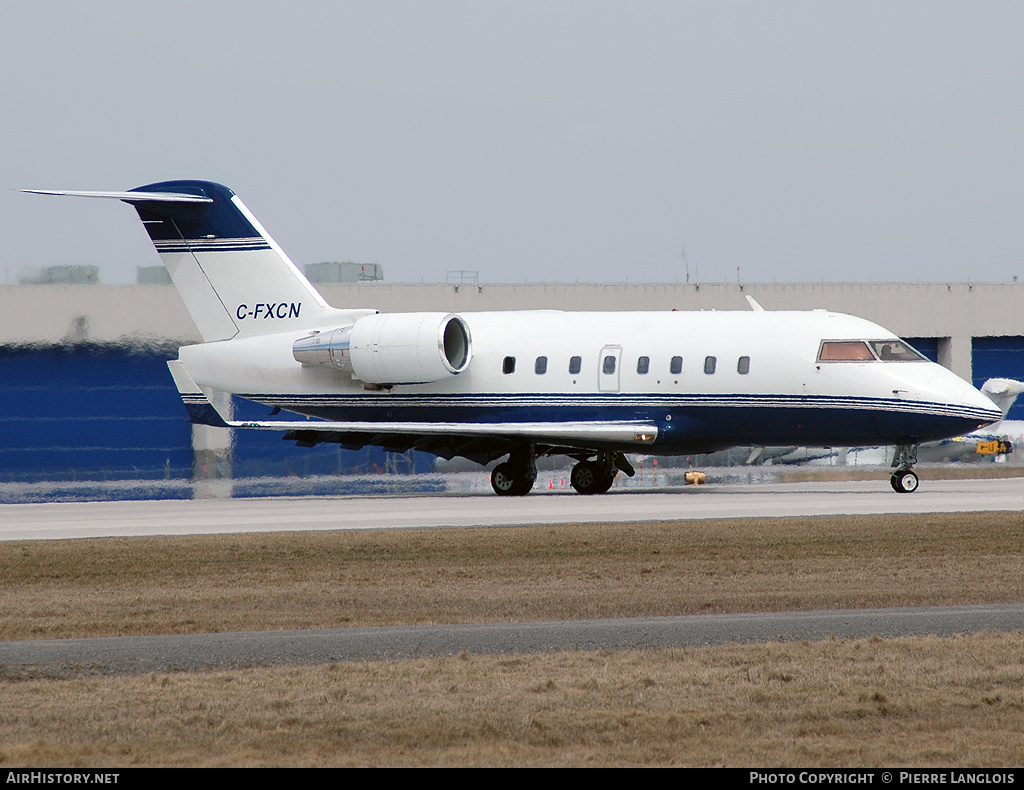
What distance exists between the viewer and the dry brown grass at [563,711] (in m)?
7.27

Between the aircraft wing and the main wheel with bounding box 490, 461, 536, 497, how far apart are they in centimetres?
43

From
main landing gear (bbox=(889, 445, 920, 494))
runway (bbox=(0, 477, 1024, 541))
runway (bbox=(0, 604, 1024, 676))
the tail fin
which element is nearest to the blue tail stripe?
the tail fin

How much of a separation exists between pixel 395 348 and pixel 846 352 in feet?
32.8

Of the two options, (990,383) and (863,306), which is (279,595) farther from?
(863,306)

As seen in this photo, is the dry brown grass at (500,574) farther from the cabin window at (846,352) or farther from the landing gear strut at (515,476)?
the landing gear strut at (515,476)

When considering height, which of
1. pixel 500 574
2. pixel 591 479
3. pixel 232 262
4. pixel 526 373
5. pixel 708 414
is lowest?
pixel 591 479

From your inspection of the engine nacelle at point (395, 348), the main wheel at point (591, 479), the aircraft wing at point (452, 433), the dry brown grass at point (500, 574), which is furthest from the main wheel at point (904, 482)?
the engine nacelle at point (395, 348)

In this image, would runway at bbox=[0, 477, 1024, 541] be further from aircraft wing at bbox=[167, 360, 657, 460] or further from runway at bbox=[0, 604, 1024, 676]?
runway at bbox=[0, 604, 1024, 676]

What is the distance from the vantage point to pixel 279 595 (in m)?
14.4

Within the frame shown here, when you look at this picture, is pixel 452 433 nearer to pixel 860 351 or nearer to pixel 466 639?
pixel 860 351

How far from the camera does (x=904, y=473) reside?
29.0 m

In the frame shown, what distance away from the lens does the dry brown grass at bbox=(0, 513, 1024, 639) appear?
1303 centimetres

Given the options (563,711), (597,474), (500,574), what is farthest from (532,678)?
(597,474)
